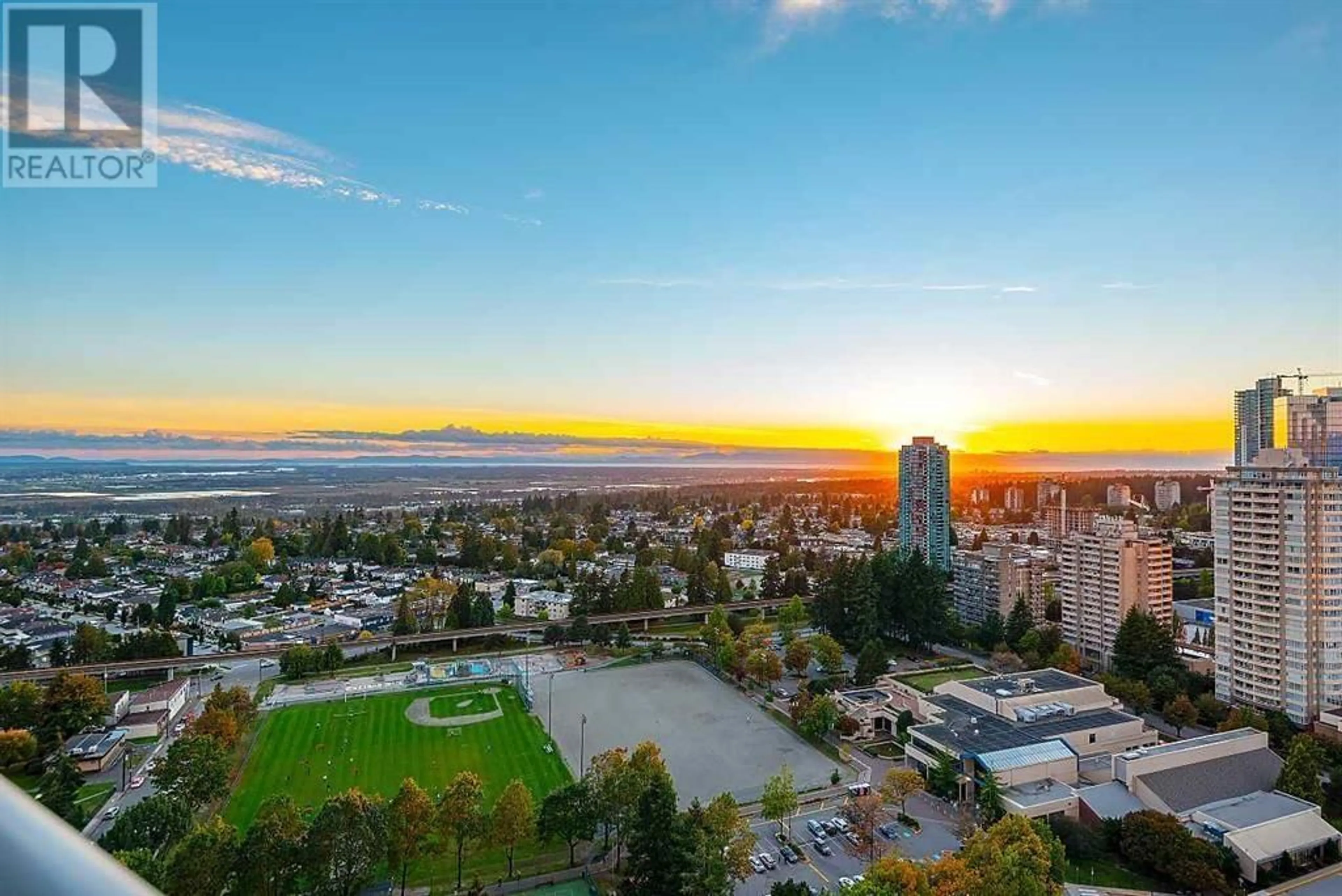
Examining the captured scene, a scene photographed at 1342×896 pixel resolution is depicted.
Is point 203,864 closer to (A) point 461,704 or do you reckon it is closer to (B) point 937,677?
(A) point 461,704

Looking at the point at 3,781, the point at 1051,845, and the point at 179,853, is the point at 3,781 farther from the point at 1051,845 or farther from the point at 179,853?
the point at 1051,845

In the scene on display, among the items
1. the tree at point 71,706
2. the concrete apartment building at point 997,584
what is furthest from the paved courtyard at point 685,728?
the concrete apartment building at point 997,584

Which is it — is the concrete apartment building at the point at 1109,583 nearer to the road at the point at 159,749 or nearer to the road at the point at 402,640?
the road at the point at 402,640

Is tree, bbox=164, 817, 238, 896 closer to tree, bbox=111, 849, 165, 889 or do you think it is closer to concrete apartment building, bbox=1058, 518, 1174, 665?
tree, bbox=111, 849, 165, 889

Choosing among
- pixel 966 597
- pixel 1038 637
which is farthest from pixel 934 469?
pixel 1038 637

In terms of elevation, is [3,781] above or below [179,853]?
above

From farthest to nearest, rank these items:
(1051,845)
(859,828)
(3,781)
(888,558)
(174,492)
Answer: (174,492) < (888,558) < (859,828) < (1051,845) < (3,781)
